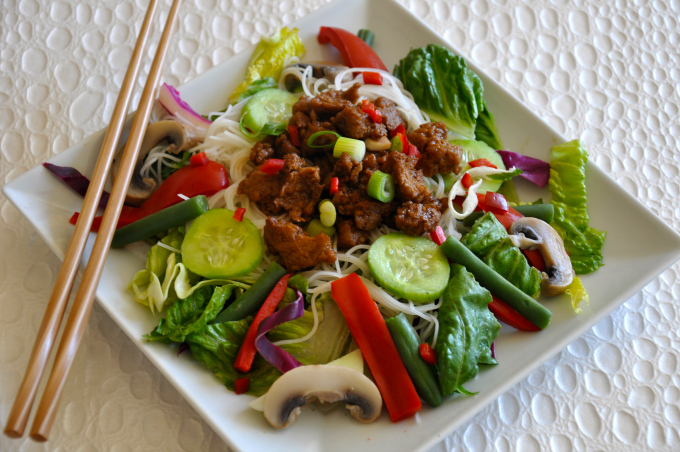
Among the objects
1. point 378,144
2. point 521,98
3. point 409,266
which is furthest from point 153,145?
point 521,98

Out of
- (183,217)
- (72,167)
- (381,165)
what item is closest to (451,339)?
(381,165)

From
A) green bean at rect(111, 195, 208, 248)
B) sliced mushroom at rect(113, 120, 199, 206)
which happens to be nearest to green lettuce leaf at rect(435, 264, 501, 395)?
green bean at rect(111, 195, 208, 248)

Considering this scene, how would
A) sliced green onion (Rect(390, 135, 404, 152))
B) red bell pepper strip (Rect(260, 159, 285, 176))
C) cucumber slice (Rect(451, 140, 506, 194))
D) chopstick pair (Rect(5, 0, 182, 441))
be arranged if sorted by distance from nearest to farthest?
chopstick pair (Rect(5, 0, 182, 441)) < red bell pepper strip (Rect(260, 159, 285, 176)) < sliced green onion (Rect(390, 135, 404, 152)) < cucumber slice (Rect(451, 140, 506, 194))

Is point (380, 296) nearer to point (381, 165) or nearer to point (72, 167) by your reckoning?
point (381, 165)

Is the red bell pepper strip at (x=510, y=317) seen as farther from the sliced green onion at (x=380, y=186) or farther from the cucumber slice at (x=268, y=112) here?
the cucumber slice at (x=268, y=112)

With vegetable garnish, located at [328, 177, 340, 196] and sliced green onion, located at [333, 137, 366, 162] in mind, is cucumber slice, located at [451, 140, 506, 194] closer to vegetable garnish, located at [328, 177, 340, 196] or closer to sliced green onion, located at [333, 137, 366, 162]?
sliced green onion, located at [333, 137, 366, 162]

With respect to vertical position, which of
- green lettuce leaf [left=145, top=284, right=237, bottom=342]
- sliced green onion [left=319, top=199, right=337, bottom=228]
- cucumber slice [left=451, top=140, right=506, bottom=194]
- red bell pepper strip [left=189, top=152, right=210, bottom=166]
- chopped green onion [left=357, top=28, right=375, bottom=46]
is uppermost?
chopped green onion [left=357, top=28, right=375, bottom=46]

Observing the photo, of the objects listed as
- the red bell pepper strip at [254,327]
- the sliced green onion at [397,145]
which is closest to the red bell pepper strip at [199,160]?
the red bell pepper strip at [254,327]
